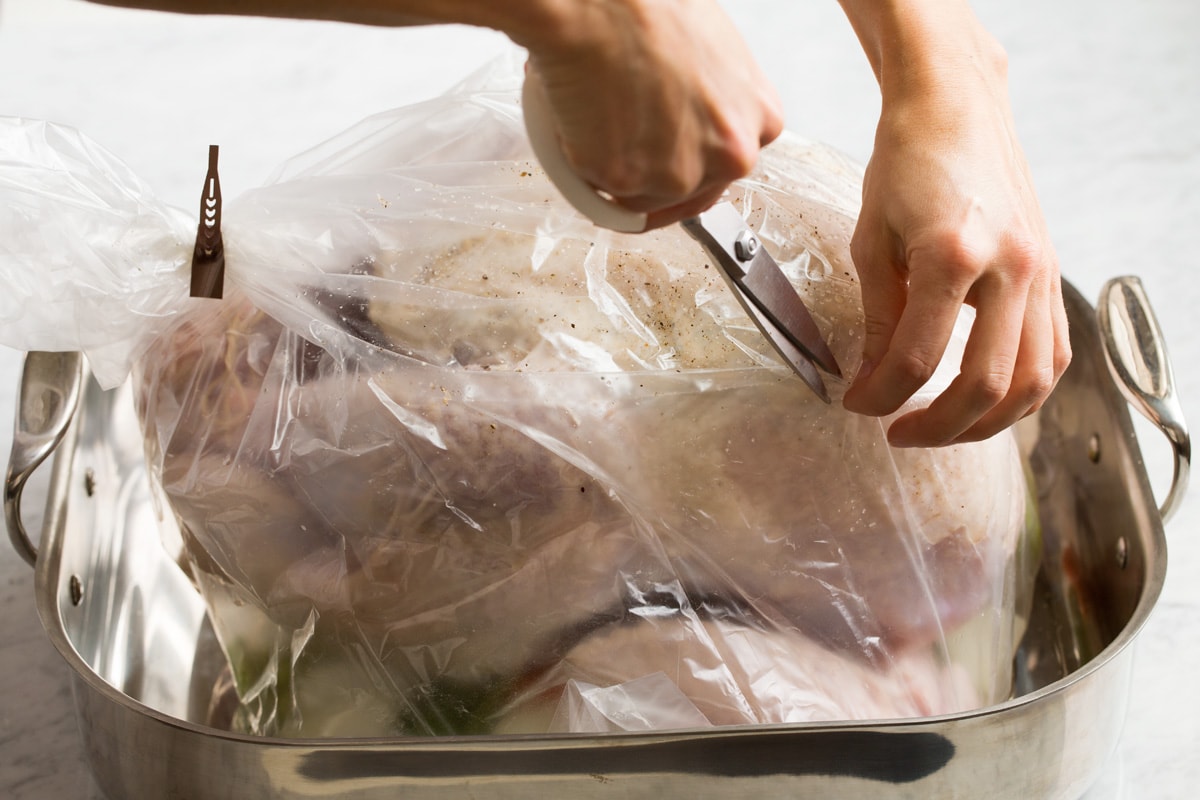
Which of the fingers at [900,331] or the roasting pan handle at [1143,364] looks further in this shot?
the roasting pan handle at [1143,364]

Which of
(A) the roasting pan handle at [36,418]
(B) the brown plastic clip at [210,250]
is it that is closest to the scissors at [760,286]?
(B) the brown plastic clip at [210,250]

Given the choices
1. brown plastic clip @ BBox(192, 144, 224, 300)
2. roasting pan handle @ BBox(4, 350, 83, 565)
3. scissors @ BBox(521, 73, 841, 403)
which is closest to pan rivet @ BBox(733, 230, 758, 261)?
scissors @ BBox(521, 73, 841, 403)

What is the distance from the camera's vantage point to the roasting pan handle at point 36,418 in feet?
2.17

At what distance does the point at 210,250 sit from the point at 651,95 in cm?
31

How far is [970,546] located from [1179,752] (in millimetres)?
213

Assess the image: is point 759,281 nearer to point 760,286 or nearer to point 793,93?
point 760,286

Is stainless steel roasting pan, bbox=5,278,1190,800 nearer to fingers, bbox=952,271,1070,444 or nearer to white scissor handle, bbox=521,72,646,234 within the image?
fingers, bbox=952,271,1070,444

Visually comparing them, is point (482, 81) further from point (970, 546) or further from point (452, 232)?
point (970, 546)

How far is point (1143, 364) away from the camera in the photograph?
2.39ft

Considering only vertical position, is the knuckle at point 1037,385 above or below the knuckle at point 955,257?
below

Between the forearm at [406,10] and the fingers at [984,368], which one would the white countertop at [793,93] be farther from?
the forearm at [406,10]

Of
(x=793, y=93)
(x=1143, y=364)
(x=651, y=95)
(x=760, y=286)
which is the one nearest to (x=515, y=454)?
(x=760, y=286)

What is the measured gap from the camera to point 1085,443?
798 mm

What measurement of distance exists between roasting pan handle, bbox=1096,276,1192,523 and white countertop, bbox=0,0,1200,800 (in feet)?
0.66
